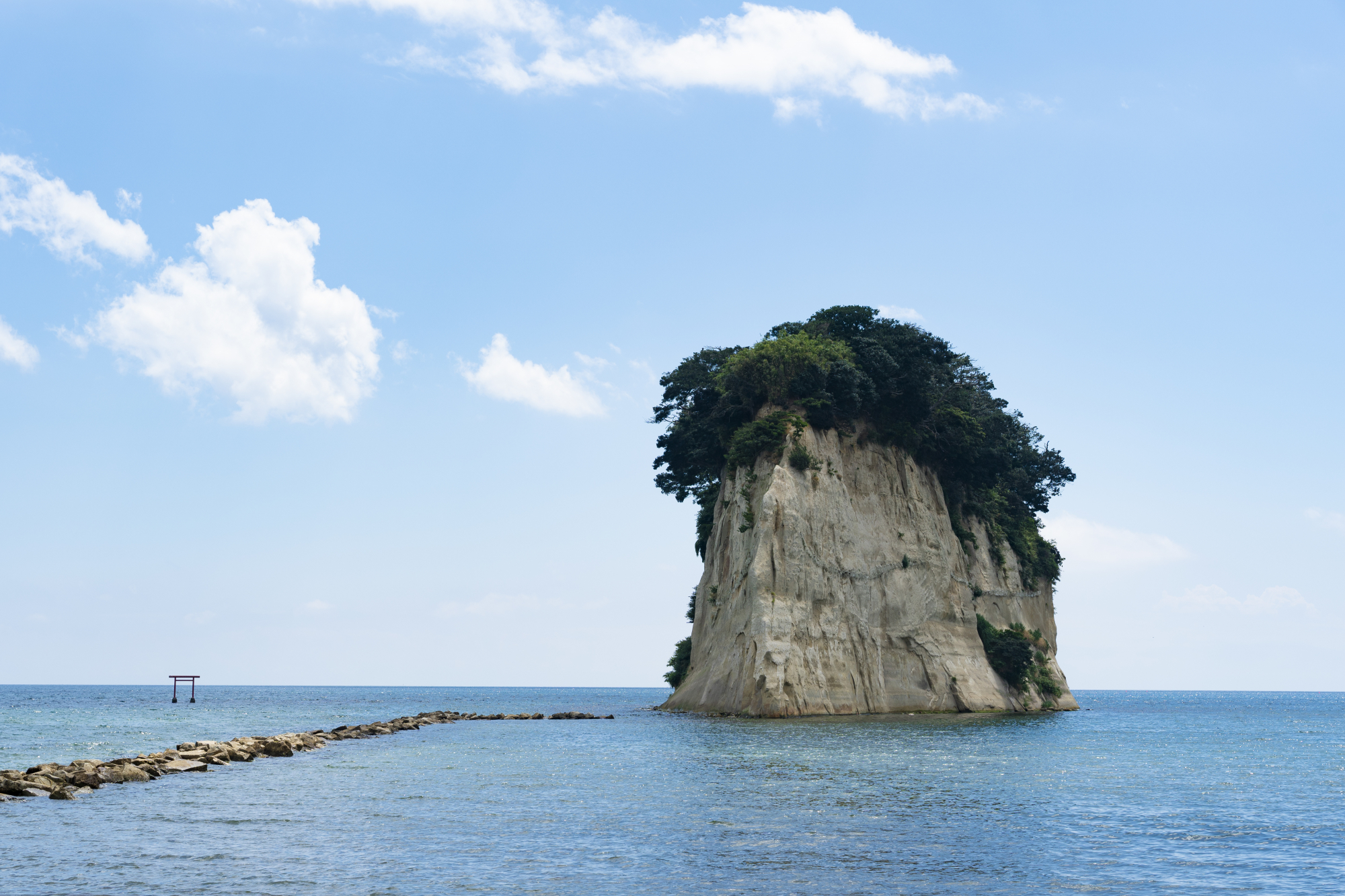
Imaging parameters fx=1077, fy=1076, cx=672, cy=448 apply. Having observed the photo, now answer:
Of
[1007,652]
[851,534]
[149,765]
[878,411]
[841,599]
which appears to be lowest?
[149,765]

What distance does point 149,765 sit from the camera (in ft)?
109

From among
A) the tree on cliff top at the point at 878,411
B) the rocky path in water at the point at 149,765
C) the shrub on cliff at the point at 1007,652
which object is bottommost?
the rocky path in water at the point at 149,765

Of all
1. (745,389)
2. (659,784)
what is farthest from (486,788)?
(745,389)

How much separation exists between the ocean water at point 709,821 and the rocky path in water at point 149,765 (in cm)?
74

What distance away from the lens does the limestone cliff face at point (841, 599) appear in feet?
186

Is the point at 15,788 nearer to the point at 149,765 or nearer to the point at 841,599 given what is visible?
the point at 149,765

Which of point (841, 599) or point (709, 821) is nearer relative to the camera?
point (709, 821)

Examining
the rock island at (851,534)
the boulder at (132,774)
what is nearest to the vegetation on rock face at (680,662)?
the rock island at (851,534)

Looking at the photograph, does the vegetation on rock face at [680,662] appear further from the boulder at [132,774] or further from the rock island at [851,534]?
the boulder at [132,774]

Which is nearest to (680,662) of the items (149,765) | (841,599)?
(841,599)

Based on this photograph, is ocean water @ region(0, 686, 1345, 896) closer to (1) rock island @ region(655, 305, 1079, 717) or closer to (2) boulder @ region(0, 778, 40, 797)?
(2) boulder @ region(0, 778, 40, 797)

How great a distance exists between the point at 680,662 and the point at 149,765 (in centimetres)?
4177

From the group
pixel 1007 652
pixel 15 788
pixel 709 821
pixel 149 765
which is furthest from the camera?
pixel 1007 652

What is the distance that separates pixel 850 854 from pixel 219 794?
17343 millimetres
